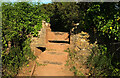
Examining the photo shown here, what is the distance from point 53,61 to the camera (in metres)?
5.54

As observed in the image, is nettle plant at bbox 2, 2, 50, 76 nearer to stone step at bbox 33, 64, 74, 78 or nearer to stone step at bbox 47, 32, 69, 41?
stone step at bbox 33, 64, 74, 78

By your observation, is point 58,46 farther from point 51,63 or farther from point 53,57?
point 51,63

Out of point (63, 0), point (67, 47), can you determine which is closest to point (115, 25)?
point (67, 47)

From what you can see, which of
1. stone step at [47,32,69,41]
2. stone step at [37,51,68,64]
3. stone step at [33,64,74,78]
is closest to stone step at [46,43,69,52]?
stone step at [37,51,68,64]

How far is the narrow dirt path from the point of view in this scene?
4.92 metres

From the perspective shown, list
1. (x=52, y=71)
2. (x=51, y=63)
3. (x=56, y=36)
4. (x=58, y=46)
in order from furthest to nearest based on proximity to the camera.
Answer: (x=56, y=36)
(x=58, y=46)
(x=51, y=63)
(x=52, y=71)

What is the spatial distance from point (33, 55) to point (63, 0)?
3877mm

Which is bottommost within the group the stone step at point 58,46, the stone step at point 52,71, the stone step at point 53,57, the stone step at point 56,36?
the stone step at point 52,71

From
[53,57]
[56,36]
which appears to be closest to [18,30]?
[53,57]

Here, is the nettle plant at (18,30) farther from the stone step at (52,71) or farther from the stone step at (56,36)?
the stone step at (56,36)

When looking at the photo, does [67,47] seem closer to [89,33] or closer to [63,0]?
[89,33]

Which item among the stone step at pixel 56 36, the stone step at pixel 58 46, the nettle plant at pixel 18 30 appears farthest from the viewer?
the stone step at pixel 56 36

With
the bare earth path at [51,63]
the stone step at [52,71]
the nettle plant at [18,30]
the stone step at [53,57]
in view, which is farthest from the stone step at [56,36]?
the stone step at [52,71]

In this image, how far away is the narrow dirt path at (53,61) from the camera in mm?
4922
